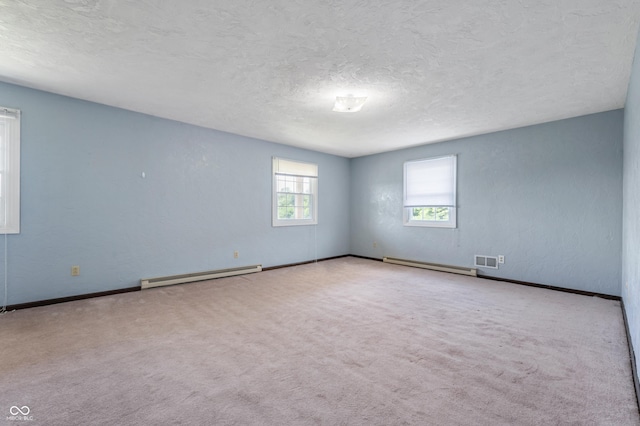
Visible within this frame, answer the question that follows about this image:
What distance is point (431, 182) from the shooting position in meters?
5.68

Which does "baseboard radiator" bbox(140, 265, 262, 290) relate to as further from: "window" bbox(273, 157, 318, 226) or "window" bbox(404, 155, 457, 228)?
"window" bbox(404, 155, 457, 228)

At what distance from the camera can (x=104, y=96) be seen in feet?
11.4

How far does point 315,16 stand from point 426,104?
2.10 meters

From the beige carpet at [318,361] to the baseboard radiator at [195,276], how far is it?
0.43 meters

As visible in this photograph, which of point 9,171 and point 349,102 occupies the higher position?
point 349,102

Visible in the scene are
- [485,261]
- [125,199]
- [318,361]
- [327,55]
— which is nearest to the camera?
[318,361]

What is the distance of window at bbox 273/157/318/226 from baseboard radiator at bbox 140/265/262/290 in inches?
40.2

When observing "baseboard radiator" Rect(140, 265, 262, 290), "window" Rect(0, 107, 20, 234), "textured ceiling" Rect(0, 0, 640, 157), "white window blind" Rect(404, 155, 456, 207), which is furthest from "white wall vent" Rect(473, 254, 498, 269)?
"window" Rect(0, 107, 20, 234)

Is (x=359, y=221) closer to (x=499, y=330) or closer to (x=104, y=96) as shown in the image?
(x=499, y=330)

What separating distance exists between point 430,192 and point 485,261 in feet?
5.19

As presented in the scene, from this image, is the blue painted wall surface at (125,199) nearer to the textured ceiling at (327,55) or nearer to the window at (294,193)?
the window at (294,193)

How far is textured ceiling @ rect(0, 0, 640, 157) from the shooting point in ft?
6.38

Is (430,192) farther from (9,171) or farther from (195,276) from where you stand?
(9,171)

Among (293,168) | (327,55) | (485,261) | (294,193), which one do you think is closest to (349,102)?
(327,55)
